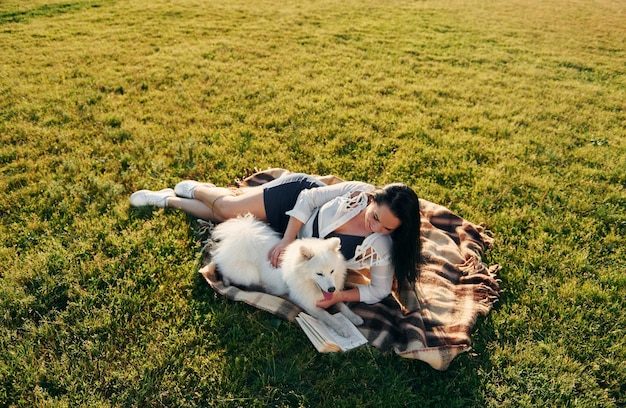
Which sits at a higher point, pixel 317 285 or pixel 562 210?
pixel 317 285

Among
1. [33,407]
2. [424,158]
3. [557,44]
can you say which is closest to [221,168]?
[424,158]

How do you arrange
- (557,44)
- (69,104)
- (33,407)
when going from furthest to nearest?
(557,44) → (69,104) → (33,407)

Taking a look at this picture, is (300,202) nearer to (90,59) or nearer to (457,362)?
(457,362)

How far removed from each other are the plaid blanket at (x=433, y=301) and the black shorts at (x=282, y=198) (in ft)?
2.68

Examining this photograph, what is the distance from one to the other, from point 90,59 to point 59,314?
770 centimetres

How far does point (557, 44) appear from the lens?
516 inches

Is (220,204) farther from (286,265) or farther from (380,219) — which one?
(380,219)

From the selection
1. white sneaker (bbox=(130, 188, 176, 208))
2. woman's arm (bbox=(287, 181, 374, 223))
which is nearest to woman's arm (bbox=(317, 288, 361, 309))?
woman's arm (bbox=(287, 181, 374, 223))

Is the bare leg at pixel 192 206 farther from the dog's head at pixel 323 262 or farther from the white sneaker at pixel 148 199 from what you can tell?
the dog's head at pixel 323 262

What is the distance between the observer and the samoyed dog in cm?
358

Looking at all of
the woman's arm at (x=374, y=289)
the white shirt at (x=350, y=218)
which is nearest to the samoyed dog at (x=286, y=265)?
Answer: the woman's arm at (x=374, y=289)

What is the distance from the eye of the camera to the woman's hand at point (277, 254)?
4004 mm

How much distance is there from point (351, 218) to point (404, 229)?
583 mm

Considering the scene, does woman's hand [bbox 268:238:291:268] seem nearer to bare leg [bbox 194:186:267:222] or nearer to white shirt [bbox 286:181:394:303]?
white shirt [bbox 286:181:394:303]
